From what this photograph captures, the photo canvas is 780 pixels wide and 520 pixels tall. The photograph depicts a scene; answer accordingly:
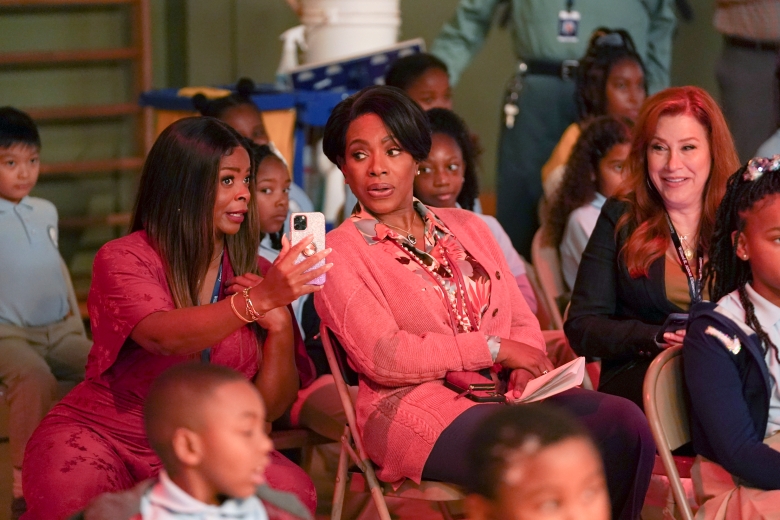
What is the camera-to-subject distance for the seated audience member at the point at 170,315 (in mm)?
2150

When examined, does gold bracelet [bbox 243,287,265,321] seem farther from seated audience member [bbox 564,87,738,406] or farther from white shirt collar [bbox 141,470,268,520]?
seated audience member [bbox 564,87,738,406]

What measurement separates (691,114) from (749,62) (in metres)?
2.07

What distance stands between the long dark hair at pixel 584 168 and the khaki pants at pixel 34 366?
5.65ft

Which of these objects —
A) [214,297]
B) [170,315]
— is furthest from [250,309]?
[214,297]

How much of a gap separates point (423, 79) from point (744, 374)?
8.50ft

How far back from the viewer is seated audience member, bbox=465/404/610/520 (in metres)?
1.45

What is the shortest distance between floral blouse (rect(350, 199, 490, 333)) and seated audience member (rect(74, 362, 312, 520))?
0.92 m

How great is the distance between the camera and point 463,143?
12.6ft

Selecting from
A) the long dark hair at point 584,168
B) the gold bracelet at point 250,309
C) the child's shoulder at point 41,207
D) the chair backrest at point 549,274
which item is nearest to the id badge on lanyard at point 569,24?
the long dark hair at point 584,168

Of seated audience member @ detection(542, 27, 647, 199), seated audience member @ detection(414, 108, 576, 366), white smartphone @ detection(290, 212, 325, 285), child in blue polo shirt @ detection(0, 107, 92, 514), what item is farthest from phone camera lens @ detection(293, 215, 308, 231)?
seated audience member @ detection(542, 27, 647, 199)

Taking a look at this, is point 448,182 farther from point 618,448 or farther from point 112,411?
point 112,411

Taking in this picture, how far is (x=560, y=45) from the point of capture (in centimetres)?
490

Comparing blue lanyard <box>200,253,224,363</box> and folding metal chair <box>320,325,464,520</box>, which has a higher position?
blue lanyard <box>200,253,224,363</box>

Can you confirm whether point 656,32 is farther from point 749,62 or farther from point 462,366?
point 462,366
